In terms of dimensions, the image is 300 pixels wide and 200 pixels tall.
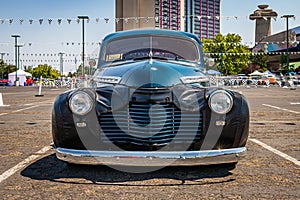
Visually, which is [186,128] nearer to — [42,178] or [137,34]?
[42,178]

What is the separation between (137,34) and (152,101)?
2016 mm

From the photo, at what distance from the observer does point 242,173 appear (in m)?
3.85

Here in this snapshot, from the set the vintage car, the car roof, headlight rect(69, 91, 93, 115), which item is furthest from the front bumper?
the car roof

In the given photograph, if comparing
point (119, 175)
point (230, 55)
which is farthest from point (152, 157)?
point (230, 55)

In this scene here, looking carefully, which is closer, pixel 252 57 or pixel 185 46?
pixel 185 46

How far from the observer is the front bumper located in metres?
3.29

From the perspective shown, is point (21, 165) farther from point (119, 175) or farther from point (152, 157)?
point (152, 157)

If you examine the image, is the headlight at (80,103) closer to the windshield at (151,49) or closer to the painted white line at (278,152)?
the windshield at (151,49)

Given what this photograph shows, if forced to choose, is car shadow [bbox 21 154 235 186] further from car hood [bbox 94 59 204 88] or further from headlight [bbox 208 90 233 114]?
car hood [bbox 94 59 204 88]

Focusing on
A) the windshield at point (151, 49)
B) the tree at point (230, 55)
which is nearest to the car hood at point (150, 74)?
the windshield at point (151, 49)

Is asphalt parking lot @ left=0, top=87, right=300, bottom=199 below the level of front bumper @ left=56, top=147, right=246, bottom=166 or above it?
below

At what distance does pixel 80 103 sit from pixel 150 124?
0.68 meters

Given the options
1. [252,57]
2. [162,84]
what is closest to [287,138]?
[162,84]

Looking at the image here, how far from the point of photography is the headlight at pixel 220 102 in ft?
11.6
